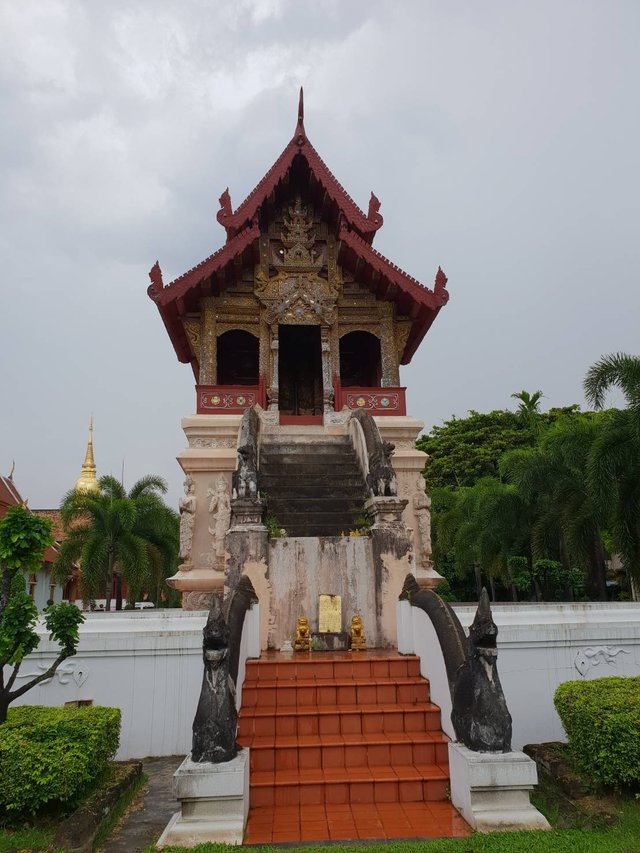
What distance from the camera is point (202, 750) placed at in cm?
435

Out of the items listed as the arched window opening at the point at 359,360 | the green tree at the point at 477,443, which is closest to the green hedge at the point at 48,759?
the arched window opening at the point at 359,360

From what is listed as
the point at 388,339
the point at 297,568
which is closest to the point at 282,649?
the point at 297,568

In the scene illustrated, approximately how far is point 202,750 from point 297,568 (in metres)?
3.62

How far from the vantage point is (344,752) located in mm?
5184

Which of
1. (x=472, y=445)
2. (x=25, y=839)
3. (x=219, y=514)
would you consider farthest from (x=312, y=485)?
(x=472, y=445)

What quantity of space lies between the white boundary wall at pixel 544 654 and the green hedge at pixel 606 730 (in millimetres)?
1316

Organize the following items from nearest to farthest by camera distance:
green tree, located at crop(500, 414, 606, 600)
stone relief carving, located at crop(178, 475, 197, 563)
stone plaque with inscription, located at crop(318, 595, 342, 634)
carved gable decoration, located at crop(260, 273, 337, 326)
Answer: stone plaque with inscription, located at crop(318, 595, 342, 634) < stone relief carving, located at crop(178, 475, 197, 563) < carved gable decoration, located at crop(260, 273, 337, 326) < green tree, located at crop(500, 414, 606, 600)

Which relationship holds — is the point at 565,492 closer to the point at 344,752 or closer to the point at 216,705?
the point at 344,752

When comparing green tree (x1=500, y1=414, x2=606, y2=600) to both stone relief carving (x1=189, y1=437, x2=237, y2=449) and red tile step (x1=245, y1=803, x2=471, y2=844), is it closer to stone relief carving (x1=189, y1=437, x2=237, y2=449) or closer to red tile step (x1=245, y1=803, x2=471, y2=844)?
stone relief carving (x1=189, y1=437, x2=237, y2=449)

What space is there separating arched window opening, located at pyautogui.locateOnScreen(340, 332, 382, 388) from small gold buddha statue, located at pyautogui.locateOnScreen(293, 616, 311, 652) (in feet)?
32.9

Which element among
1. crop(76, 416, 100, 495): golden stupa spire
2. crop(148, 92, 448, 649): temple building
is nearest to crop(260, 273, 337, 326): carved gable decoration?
crop(148, 92, 448, 649): temple building

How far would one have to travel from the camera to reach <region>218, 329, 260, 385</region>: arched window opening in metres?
17.6

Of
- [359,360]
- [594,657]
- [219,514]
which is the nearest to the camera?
[594,657]

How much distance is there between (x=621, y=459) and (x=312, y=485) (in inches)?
271
